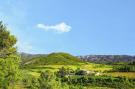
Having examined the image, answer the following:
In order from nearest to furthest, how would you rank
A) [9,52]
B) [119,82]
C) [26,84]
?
[9,52]
[26,84]
[119,82]

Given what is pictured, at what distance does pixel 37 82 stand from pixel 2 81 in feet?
41.6

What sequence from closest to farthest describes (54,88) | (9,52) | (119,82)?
(54,88) < (9,52) < (119,82)

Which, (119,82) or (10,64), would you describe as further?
(119,82)

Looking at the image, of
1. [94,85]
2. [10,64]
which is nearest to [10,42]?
[10,64]

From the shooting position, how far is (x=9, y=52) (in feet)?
322

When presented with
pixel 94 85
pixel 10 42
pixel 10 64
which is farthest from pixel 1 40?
pixel 94 85

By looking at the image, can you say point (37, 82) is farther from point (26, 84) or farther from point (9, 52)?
point (26, 84)

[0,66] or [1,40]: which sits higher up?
[1,40]

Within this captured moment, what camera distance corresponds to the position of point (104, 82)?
199m

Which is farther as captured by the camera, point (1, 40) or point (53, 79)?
point (1, 40)

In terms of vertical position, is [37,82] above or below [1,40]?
below

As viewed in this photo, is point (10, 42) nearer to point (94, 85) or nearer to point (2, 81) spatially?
point (2, 81)

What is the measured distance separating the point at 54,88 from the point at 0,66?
1666 centimetres

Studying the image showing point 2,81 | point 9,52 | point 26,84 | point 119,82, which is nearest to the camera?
point 2,81
